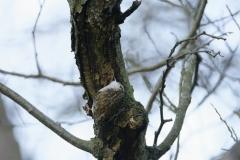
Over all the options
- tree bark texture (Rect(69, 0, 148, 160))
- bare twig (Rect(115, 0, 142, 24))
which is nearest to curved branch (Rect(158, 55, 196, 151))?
tree bark texture (Rect(69, 0, 148, 160))

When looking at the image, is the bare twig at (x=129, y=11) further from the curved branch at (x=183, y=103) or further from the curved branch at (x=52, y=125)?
the curved branch at (x=183, y=103)

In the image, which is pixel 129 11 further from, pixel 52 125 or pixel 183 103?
pixel 183 103

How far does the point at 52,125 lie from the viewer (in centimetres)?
121

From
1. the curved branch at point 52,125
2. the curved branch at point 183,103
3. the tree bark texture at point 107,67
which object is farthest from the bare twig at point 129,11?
the curved branch at point 183,103

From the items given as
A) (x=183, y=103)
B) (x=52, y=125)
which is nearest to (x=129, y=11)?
(x=52, y=125)

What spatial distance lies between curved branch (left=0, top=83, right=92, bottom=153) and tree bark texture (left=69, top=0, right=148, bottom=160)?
0.07 metres

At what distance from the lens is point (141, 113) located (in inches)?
39.6

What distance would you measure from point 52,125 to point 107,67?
0.32m

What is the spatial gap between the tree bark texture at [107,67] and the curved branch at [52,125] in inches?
2.7

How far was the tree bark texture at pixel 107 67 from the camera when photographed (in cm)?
97

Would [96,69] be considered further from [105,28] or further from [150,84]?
[150,84]

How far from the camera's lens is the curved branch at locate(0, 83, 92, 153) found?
3.69ft

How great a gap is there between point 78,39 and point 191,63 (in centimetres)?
128

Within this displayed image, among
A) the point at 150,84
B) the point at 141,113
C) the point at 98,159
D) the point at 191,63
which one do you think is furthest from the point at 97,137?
the point at 150,84
